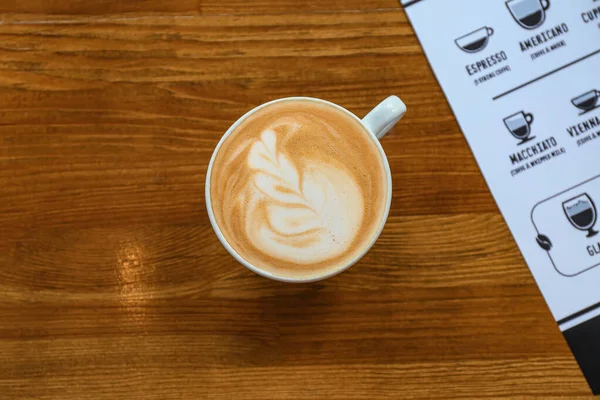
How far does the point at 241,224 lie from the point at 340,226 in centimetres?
12

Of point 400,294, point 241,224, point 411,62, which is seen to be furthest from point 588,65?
point 241,224

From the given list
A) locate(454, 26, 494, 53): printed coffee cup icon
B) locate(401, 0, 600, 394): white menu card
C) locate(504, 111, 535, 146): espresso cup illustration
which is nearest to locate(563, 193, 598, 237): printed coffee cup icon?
locate(401, 0, 600, 394): white menu card

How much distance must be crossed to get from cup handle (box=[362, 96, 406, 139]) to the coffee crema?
0.04 ft

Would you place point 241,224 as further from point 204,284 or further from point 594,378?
point 594,378

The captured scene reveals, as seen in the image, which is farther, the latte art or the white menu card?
the white menu card

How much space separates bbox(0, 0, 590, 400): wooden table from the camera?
740mm

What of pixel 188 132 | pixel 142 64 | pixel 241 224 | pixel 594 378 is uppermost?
pixel 142 64

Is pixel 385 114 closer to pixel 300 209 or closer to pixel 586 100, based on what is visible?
pixel 300 209

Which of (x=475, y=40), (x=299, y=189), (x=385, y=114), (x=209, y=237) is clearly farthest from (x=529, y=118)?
(x=209, y=237)

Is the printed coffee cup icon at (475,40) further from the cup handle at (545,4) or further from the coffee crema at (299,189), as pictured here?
the coffee crema at (299,189)

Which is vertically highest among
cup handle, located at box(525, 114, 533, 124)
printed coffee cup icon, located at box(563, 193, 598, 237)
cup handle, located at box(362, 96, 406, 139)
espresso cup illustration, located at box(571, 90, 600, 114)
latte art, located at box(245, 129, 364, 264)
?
cup handle, located at box(362, 96, 406, 139)

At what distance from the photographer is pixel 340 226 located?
650 millimetres

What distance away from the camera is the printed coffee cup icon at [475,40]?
0.78m

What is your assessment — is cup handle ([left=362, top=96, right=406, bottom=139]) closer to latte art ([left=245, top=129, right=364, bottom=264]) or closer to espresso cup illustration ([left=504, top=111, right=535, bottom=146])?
latte art ([left=245, top=129, right=364, bottom=264])
